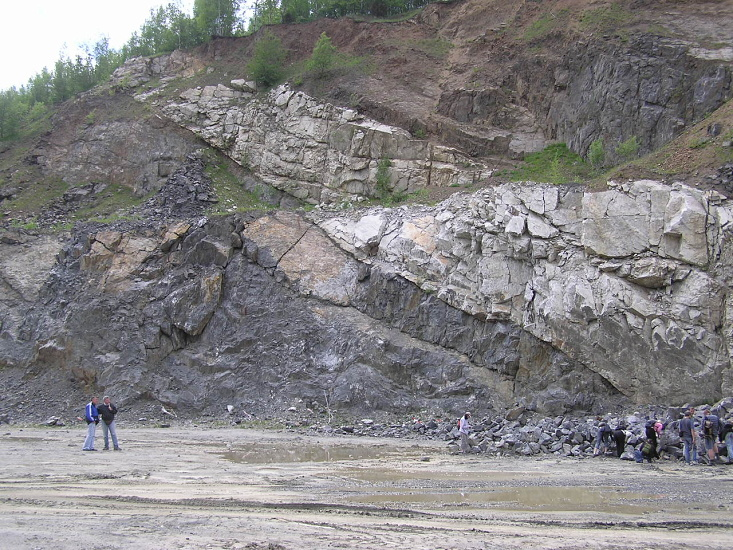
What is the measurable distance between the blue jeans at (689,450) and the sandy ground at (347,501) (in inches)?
19.1

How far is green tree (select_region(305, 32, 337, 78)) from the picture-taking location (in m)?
32.0

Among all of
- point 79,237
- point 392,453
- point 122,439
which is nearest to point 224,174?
point 79,237

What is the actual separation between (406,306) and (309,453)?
372 inches

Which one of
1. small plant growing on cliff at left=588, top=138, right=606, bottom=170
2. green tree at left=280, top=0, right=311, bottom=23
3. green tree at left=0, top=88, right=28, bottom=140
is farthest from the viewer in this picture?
green tree at left=280, top=0, right=311, bottom=23

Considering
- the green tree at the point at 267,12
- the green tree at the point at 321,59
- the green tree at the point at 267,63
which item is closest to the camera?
the green tree at the point at 321,59

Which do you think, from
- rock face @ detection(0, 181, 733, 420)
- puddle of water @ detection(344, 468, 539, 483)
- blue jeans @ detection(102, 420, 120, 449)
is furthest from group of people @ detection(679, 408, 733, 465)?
blue jeans @ detection(102, 420, 120, 449)

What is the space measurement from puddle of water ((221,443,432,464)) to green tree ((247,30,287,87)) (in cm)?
2465

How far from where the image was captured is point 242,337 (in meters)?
22.5

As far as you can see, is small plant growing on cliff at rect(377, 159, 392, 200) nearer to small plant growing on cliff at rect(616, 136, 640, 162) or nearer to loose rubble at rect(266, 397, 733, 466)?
small plant growing on cliff at rect(616, 136, 640, 162)

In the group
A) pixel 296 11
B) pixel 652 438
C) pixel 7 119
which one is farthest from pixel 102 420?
pixel 296 11

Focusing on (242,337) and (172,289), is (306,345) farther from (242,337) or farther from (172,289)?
(172,289)

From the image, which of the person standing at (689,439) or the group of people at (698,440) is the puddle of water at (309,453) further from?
the person standing at (689,439)

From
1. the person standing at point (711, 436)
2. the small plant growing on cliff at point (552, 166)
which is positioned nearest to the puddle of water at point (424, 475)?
the person standing at point (711, 436)

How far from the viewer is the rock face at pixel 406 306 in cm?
1875
